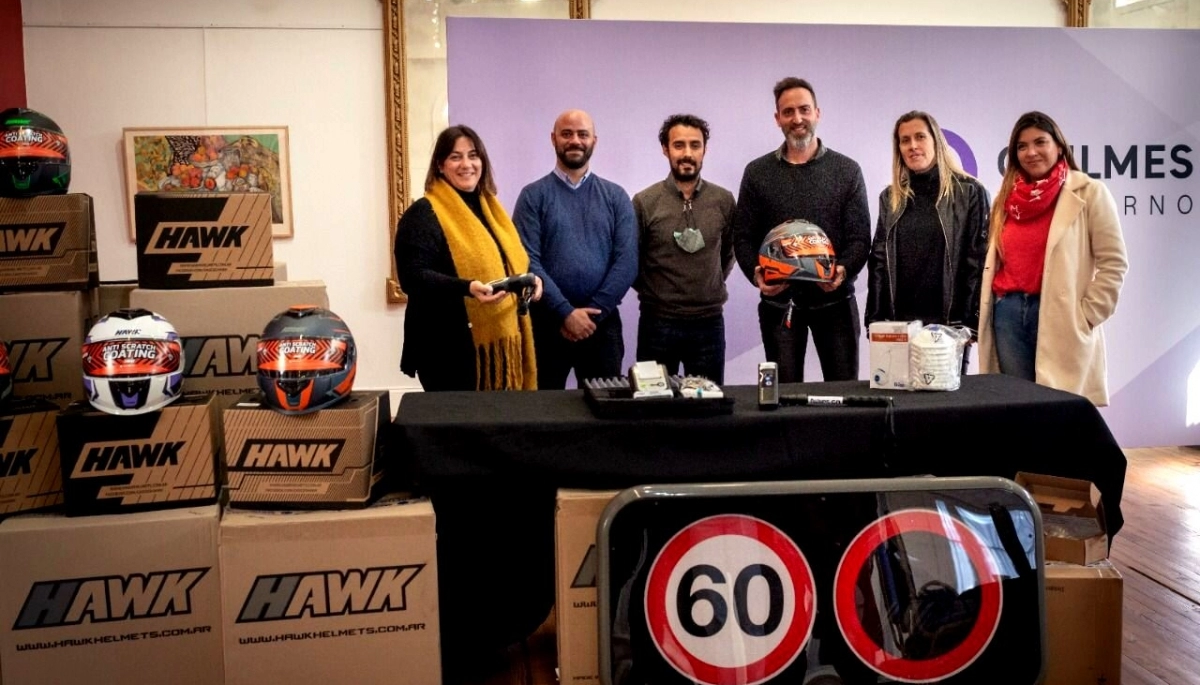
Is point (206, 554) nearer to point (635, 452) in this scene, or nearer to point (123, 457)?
point (123, 457)

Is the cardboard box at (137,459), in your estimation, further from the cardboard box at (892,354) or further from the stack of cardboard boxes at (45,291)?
the cardboard box at (892,354)

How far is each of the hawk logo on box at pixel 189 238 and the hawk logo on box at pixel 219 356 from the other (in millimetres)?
247

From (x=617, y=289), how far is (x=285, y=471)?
1812mm

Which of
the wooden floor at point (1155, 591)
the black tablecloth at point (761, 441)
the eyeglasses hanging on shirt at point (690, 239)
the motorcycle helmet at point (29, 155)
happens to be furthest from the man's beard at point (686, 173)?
the motorcycle helmet at point (29, 155)

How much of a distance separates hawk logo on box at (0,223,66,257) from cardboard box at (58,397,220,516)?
20.3 inches

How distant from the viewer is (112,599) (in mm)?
2318

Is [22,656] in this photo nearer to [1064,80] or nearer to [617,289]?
[617,289]

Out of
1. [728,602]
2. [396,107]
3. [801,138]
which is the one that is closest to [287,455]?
[728,602]

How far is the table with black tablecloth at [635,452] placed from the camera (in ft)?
7.97

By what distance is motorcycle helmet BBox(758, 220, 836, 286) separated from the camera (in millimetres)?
3541

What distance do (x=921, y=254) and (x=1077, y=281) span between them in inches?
21.8

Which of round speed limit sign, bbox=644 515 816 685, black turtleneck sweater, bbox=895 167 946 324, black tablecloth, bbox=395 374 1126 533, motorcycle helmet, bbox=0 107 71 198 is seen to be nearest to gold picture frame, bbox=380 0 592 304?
black turtleneck sweater, bbox=895 167 946 324

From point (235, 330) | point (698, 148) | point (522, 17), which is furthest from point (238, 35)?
point (235, 330)

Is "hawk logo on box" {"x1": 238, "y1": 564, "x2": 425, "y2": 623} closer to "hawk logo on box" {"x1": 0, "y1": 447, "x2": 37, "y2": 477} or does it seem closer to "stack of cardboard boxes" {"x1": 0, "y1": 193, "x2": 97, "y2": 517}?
"hawk logo on box" {"x1": 0, "y1": 447, "x2": 37, "y2": 477}
